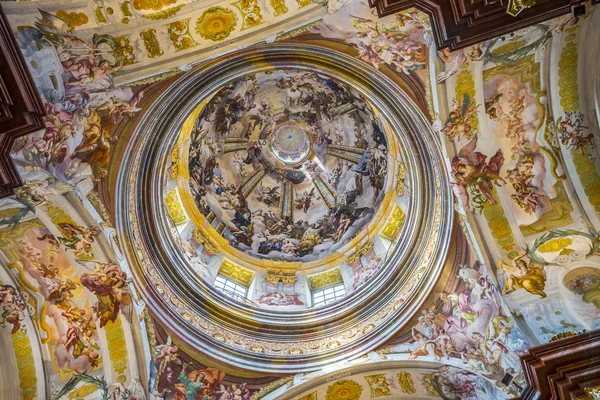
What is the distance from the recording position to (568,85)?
11.8 m

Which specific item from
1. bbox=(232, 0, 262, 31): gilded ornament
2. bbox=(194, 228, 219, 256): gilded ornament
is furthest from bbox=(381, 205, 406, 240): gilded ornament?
bbox=(232, 0, 262, 31): gilded ornament

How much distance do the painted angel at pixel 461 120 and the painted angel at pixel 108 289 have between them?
8.57 meters

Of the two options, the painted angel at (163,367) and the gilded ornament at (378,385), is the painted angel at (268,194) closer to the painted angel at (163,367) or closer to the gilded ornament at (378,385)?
the painted angel at (163,367)

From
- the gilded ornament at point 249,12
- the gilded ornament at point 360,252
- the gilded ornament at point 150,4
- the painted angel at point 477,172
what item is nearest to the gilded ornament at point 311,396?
the gilded ornament at point 360,252

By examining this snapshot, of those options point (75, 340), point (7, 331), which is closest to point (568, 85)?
point (75, 340)

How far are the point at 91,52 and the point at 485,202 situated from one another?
9.18 m

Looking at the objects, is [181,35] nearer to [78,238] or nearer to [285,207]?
[78,238]

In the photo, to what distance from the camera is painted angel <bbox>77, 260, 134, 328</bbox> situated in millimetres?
13469

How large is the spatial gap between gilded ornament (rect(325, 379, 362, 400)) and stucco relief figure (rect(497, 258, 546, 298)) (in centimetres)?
472

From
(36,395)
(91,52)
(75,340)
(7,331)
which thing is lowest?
(36,395)

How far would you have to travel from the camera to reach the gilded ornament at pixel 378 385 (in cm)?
1432

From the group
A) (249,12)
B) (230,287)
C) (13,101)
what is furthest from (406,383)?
(13,101)

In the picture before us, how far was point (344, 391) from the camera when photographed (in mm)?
14609

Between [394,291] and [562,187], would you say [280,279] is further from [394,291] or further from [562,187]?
[562,187]
